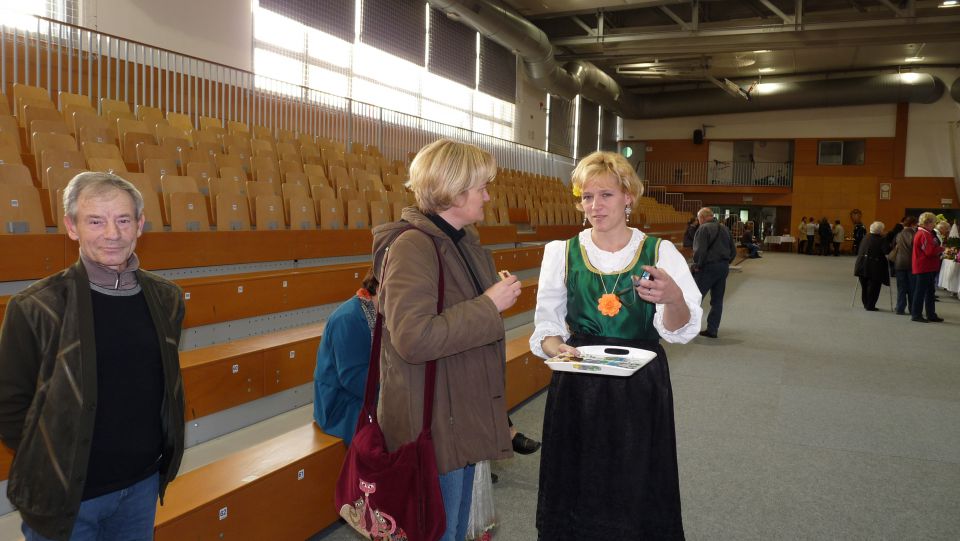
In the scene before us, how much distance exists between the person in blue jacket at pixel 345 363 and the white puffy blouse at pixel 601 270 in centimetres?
53

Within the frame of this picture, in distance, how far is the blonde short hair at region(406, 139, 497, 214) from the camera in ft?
4.79

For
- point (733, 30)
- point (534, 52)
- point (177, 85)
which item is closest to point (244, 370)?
point (177, 85)

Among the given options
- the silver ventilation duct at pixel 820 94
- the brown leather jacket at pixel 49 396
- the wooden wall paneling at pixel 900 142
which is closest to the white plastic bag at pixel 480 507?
the brown leather jacket at pixel 49 396

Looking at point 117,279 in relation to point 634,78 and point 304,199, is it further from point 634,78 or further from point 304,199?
point 634,78

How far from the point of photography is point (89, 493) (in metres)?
1.34

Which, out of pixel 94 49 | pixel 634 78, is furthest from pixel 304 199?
pixel 634 78

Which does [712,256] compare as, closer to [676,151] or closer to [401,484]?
[401,484]

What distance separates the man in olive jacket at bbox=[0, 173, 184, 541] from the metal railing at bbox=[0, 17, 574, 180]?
17.2 feet

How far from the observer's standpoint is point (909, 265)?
8570mm

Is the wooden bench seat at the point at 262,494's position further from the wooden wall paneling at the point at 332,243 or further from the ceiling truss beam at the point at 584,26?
the ceiling truss beam at the point at 584,26

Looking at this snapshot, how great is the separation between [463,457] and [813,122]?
79.4ft

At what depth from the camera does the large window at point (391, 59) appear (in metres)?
9.27

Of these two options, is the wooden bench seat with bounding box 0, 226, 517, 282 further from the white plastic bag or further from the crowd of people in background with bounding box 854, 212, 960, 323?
the crowd of people in background with bounding box 854, 212, 960, 323

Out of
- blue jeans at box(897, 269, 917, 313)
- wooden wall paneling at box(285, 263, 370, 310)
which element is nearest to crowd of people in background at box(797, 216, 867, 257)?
blue jeans at box(897, 269, 917, 313)
